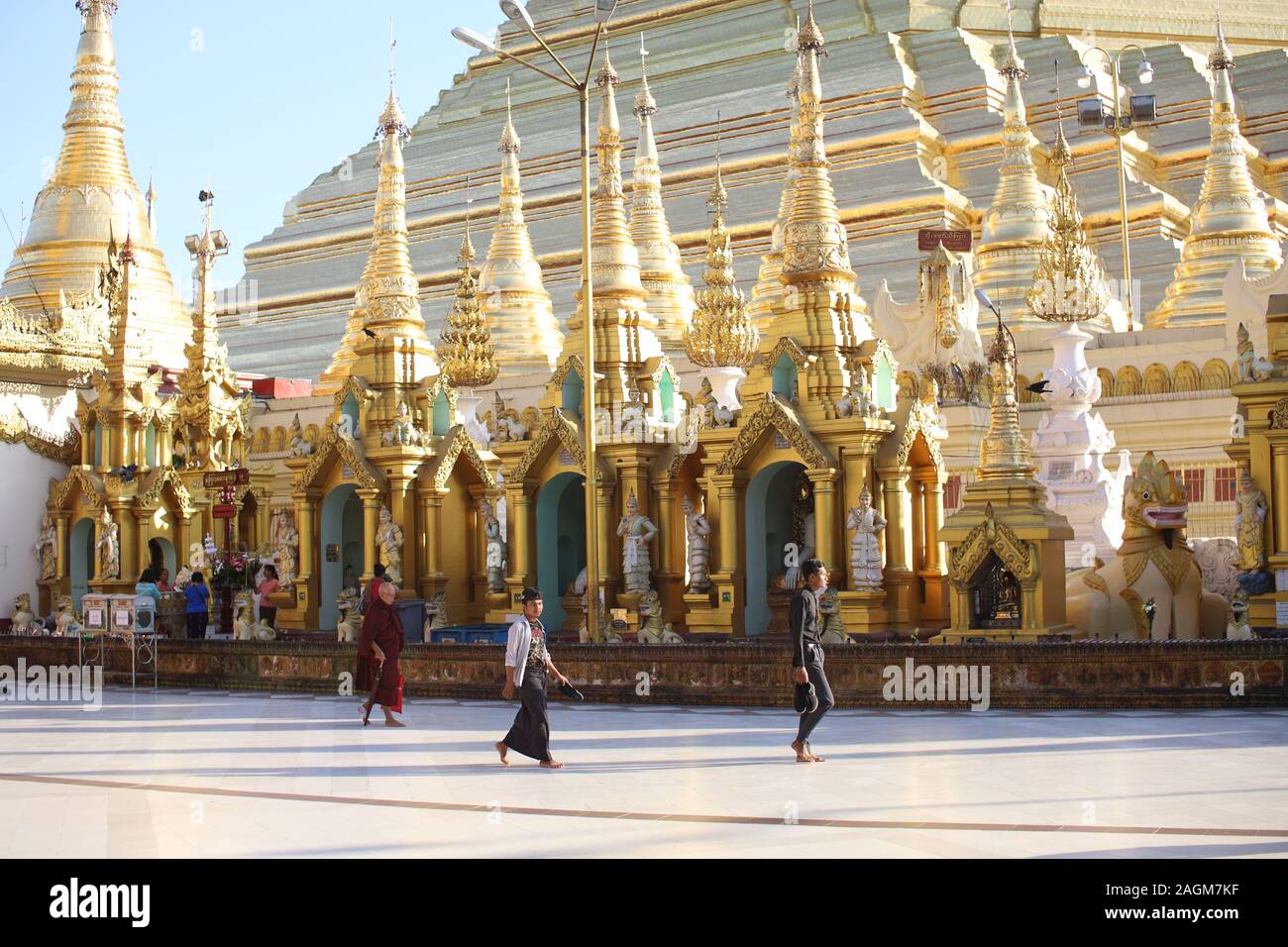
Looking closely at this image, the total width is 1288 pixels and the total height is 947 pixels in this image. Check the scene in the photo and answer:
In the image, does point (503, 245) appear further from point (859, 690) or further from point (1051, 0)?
point (859, 690)

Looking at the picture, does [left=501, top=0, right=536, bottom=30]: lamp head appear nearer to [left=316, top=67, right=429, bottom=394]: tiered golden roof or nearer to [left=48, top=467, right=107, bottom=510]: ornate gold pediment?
[left=316, top=67, right=429, bottom=394]: tiered golden roof

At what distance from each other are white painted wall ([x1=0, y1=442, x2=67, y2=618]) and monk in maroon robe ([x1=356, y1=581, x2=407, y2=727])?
1732cm

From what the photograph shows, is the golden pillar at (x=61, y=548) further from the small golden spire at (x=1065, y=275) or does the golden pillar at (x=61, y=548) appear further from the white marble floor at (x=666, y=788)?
the small golden spire at (x=1065, y=275)

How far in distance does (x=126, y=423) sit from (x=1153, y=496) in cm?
1977

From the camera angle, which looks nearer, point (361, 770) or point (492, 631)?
point (361, 770)

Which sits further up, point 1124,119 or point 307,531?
point 1124,119

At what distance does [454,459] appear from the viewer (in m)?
25.3

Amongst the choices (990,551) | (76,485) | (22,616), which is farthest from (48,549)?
(990,551)

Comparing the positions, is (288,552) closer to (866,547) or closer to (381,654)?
(866,547)

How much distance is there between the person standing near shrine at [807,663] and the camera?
12062 millimetres

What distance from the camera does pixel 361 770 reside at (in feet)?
39.6

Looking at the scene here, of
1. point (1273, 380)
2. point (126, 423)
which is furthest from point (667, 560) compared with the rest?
point (126, 423)

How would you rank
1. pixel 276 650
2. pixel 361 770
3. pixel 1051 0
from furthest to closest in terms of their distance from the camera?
pixel 1051 0
pixel 276 650
pixel 361 770

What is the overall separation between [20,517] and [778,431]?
54.9 feet
